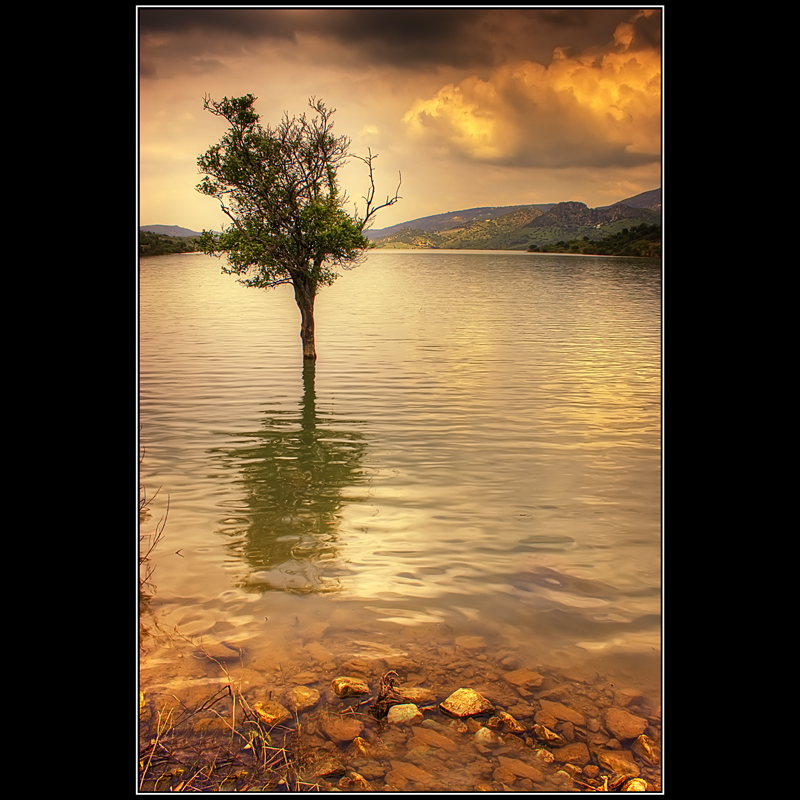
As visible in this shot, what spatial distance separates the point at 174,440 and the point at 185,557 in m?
9.59

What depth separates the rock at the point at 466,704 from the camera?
277 inches

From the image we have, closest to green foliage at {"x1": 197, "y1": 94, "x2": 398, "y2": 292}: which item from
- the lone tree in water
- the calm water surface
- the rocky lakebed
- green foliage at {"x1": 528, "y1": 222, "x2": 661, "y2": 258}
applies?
the lone tree in water

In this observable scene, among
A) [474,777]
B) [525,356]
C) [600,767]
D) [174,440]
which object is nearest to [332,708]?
[474,777]

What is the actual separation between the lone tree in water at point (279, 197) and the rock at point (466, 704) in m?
26.3

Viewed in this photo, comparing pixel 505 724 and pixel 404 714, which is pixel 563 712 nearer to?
pixel 505 724

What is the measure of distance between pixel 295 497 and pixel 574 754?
10.3 meters

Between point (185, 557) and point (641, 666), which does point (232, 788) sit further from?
point (185, 557)

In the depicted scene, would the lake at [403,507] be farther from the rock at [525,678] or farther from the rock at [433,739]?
the rock at [433,739]

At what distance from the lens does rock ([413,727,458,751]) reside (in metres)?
6.54

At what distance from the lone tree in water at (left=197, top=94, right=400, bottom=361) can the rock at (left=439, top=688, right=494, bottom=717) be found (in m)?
26.3

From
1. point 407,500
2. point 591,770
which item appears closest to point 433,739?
point 591,770

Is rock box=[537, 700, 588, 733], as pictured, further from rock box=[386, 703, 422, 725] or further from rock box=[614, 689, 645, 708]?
rock box=[386, 703, 422, 725]

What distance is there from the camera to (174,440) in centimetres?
2072

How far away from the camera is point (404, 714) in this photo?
23.0 feet
